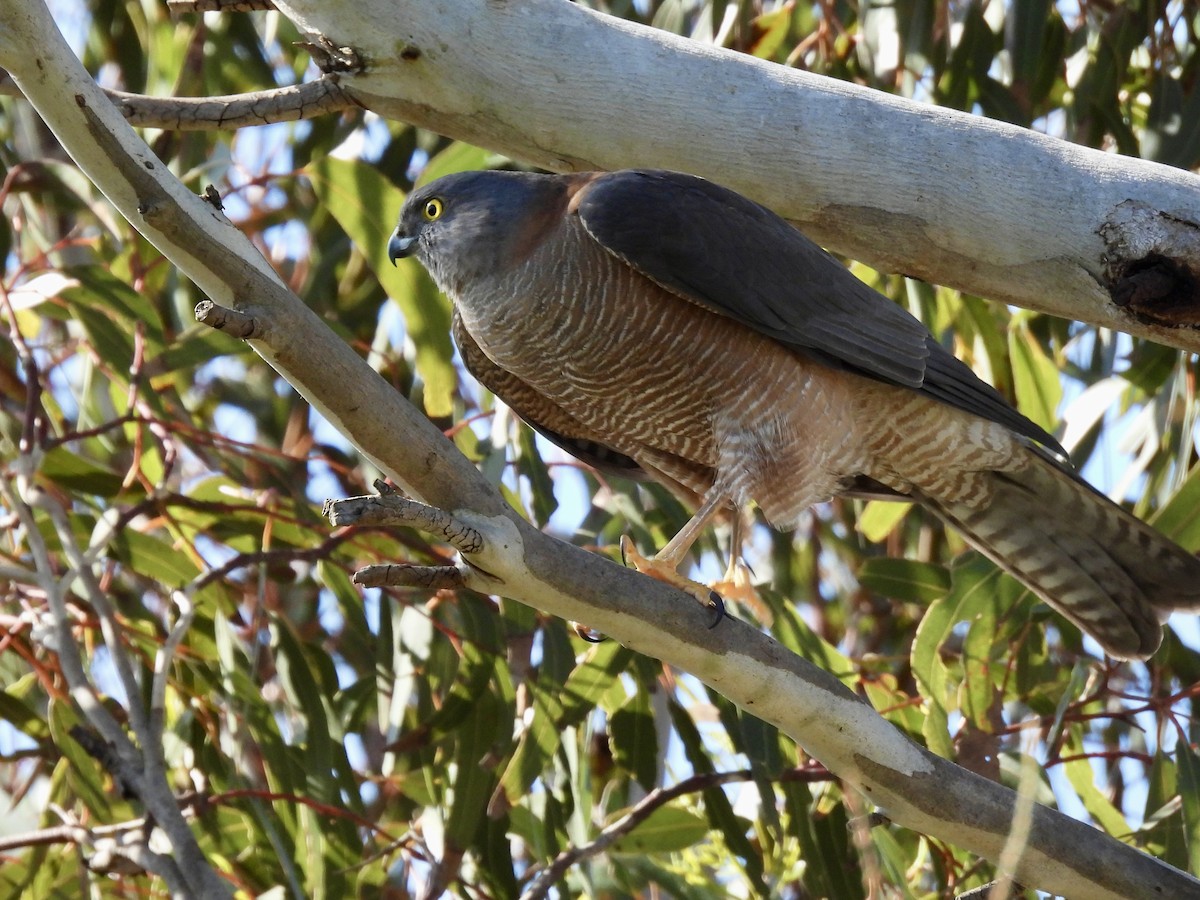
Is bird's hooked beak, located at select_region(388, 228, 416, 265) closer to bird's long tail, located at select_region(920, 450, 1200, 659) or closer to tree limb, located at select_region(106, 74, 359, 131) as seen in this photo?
tree limb, located at select_region(106, 74, 359, 131)

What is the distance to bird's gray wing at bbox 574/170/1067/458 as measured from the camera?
3.09 m

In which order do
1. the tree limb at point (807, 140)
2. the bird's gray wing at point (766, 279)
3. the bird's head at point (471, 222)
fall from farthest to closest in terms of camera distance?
1. the bird's head at point (471, 222)
2. the bird's gray wing at point (766, 279)
3. the tree limb at point (807, 140)

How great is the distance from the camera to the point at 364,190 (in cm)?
376

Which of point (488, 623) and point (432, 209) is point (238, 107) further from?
point (488, 623)

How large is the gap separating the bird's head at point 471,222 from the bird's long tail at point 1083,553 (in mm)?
1279

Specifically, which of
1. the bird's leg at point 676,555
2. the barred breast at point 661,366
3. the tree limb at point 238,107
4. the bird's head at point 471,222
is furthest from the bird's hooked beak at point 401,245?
the bird's leg at point 676,555

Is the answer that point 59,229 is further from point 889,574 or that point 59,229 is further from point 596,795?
point 889,574

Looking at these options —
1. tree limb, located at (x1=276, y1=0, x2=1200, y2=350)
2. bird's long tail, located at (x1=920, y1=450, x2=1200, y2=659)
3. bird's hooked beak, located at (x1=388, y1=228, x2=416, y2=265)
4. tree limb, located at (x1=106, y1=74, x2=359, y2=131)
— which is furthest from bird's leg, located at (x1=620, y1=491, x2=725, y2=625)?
tree limb, located at (x1=106, y1=74, x2=359, y2=131)

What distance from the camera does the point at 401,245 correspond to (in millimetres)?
3539

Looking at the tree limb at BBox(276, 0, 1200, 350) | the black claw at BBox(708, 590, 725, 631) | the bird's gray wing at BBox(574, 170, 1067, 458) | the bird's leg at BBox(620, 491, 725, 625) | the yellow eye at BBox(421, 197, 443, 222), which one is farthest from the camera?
the yellow eye at BBox(421, 197, 443, 222)

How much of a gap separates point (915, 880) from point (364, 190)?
7.68 feet

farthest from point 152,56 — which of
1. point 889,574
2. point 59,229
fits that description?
point 889,574

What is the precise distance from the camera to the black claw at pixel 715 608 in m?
2.52

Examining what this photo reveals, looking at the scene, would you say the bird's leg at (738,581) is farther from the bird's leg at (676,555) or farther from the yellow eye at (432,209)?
the yellow eye at (432,209)
